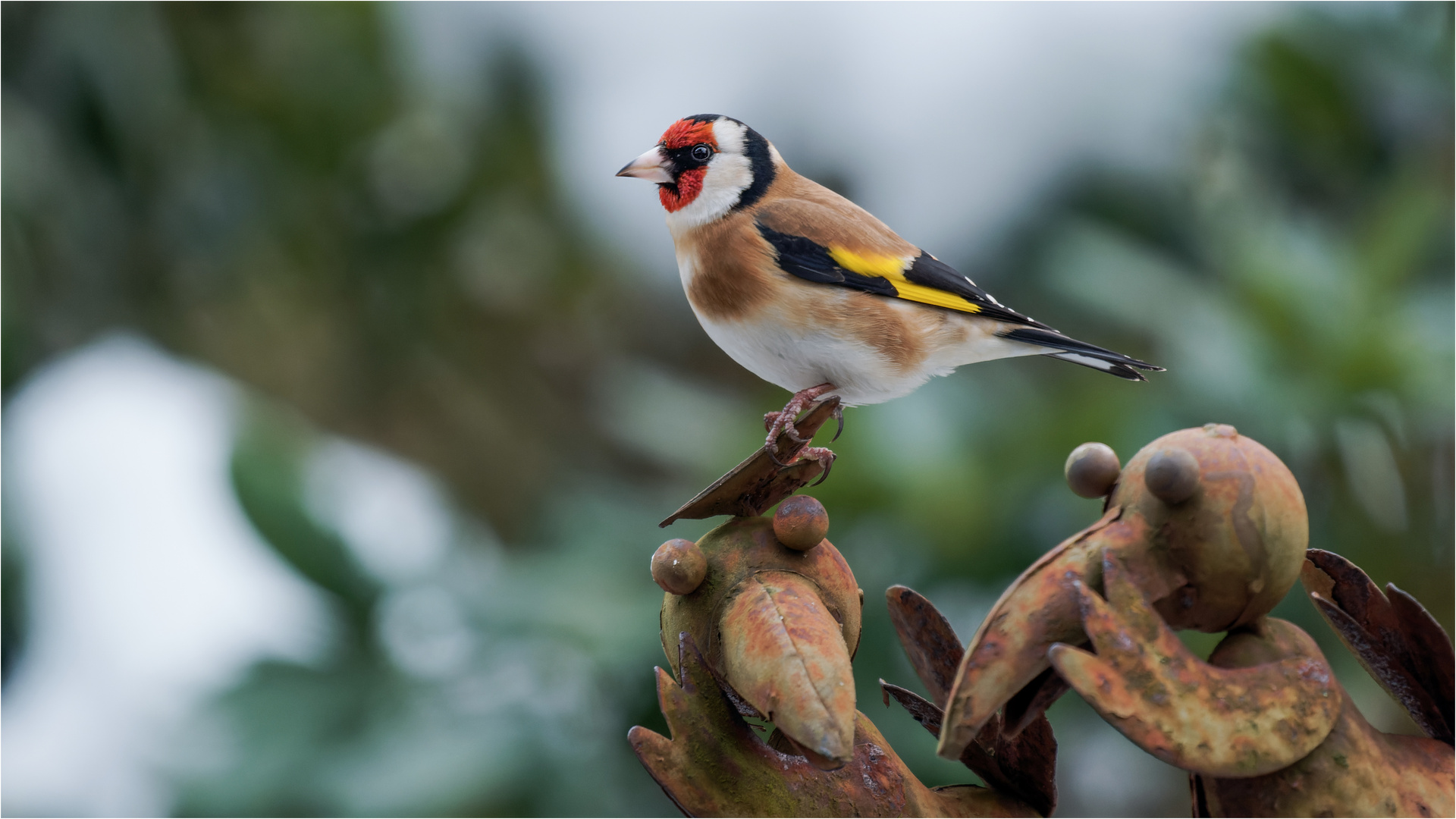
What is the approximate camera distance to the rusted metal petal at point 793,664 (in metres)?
0.73

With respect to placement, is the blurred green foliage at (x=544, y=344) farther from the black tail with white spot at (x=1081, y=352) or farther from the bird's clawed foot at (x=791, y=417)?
the bird's clawed foot at (x=791, y=417)

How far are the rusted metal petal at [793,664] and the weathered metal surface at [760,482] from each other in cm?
11

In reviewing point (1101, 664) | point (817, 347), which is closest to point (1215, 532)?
point (1101, 664)

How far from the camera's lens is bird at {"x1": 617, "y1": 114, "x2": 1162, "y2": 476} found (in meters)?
1.17

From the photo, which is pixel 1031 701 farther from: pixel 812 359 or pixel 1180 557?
pixel 812 359

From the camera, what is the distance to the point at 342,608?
2.71 meters

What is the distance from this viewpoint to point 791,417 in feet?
3.45

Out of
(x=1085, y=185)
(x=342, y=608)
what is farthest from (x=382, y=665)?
(x=1085, y=185)

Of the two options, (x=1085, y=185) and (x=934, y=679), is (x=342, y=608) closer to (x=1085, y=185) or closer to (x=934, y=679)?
(x=934, y=679)

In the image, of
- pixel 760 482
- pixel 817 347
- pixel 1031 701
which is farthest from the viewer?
pixel 817 347

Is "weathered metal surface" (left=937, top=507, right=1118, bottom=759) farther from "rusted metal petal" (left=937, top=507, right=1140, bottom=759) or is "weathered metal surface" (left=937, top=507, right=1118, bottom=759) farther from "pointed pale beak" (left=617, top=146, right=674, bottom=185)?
"pointed pale beak" (left=617, top=146, right=674, bottom=185)

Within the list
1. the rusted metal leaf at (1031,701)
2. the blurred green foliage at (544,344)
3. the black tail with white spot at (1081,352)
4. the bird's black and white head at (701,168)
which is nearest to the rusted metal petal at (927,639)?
the rusted metal leaf at (1031,701)

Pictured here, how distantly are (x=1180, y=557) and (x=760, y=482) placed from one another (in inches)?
14.9

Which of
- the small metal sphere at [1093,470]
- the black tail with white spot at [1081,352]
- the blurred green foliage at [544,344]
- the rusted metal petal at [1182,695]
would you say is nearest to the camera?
the rusted metal petal at [1182,695]
